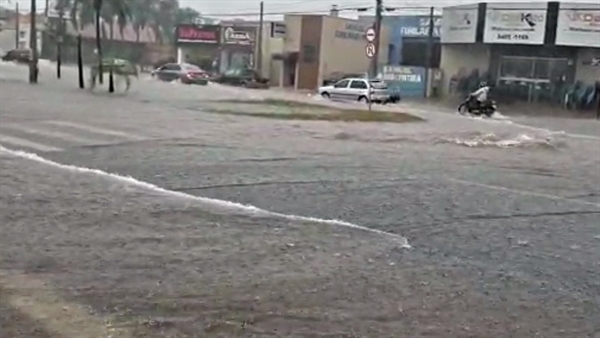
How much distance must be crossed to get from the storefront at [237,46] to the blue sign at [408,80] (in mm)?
14893

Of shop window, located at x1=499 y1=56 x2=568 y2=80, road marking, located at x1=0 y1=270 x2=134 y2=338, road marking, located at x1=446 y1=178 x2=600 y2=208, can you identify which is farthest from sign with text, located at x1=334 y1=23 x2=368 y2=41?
road marking, located at x1=0 y1=270 x2=134 y2=338

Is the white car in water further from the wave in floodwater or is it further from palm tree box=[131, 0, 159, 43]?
the wave in floodwater

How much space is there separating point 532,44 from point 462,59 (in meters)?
5.14

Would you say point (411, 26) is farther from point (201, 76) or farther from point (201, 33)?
point (201, 33)

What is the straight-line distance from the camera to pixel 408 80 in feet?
168

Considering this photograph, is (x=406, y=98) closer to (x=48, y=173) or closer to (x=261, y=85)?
(x=261, y=85)

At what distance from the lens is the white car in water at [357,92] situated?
41438 millimetres

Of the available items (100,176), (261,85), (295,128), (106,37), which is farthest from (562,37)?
(100,176)

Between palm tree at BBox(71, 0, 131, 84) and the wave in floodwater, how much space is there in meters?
22.1

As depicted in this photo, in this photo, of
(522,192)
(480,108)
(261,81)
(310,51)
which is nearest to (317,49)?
(310,51)

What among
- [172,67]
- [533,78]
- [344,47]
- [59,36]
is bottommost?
[172,67]

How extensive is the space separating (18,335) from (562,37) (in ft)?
140

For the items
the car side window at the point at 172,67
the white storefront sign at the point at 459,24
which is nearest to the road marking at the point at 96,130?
the white storefront sign at the point at 459,24

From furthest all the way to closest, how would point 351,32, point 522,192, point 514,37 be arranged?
1. point 351,32
2. point 514,37
3. point 522,192
